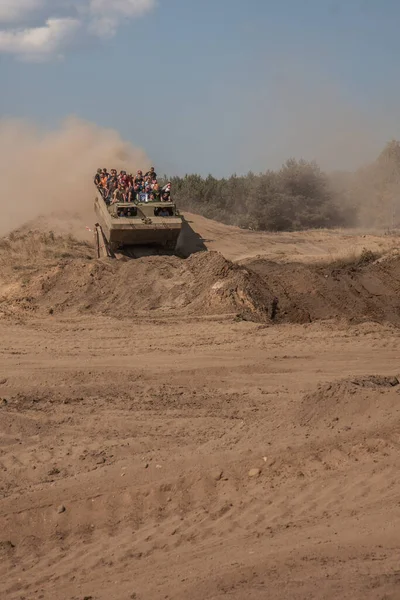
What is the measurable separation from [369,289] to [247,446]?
10.0 m

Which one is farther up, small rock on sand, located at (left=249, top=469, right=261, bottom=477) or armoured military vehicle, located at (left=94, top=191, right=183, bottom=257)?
armoured military vehicle, located at (left=94, top=191, right=183, bottom=257)

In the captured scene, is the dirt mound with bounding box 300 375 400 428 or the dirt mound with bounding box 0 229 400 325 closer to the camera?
the dirt mound with bounding box 300 375 400 428

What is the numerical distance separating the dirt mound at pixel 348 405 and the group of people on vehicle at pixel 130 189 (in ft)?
42.3

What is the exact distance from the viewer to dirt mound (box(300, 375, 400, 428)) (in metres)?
8.43

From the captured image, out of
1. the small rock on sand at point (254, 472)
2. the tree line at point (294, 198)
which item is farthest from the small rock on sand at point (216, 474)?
the tree line at point (294, 198)

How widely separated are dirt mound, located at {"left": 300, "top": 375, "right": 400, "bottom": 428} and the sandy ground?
0.07 feet

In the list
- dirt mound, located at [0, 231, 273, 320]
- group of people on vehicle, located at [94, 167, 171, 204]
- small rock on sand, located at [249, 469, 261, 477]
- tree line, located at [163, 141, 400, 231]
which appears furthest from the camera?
tree line, located at [163, 141, 400, 231]

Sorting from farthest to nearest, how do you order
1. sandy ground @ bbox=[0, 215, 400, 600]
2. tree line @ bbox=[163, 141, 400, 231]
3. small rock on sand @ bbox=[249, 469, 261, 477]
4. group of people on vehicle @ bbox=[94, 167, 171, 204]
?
tree line @ bbox=[163, 141, 400, 231] → group of people on vehicle @ bbox=[94, 167, 171, 204] → small rock on sand @ bbox=[249, 469, 261, 477] → sandy ground @ bbox=[0, 215, 400, 600]

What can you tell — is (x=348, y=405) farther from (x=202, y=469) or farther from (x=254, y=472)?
(x=202, y=469)

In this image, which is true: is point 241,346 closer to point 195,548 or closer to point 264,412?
point 264,412

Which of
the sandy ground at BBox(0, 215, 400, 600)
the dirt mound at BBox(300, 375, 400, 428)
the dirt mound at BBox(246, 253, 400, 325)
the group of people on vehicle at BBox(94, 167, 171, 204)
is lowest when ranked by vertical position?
the sandy ground at BBox(0, 215, 400, 600)

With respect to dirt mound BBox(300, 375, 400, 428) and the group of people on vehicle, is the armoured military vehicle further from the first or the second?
dirt mound BBox(300, 375, 400, 428)

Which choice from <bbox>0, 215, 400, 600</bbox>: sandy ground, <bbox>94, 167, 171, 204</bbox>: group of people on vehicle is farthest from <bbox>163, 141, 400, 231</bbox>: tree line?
<bbox>0, 215, 400, 600</bbox>: sandy ground

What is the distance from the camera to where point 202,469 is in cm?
768
